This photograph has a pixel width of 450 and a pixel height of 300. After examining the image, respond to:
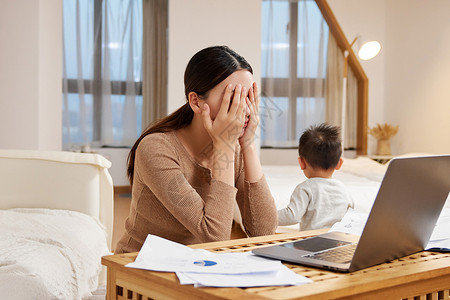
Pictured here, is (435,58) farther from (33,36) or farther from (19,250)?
(19,250)

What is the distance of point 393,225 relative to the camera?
0.89 m

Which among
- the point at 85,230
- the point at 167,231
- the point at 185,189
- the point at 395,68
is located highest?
the point at 395,68

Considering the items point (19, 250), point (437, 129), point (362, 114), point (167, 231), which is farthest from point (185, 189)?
point (362, 114)

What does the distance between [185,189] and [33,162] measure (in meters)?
1.26

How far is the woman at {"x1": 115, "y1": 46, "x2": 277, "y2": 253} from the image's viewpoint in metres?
1.29

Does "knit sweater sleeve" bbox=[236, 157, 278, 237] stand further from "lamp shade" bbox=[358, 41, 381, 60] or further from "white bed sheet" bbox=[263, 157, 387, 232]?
"lamp shade" bbox=[358, 41, 381, 60]

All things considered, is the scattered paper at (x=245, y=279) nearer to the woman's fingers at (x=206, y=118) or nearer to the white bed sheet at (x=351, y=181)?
the woman's fingers at (x=206, y=118)

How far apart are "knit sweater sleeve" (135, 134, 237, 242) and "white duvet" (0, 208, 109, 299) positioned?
1.43 feet

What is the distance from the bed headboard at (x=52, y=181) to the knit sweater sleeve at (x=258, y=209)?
0.97 meters

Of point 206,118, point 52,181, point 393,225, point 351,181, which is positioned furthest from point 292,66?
point 393,225

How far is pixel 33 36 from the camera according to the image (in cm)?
412

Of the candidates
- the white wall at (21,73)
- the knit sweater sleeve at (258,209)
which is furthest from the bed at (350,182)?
the white wall at (21,73)

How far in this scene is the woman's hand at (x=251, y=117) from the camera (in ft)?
4.59

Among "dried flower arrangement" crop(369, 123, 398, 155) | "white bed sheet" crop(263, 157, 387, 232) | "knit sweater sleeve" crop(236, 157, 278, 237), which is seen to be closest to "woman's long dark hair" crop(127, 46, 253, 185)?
"knit sweater sleeve" crop(236, 157, 278, 237)
